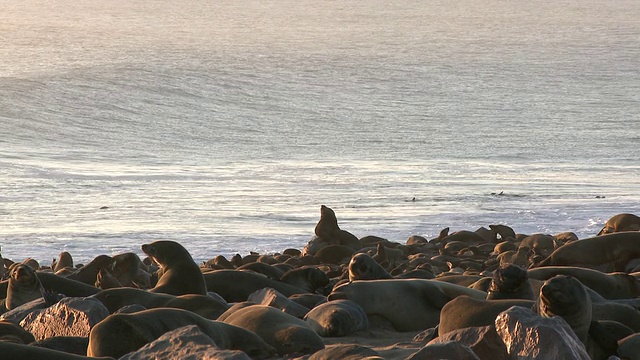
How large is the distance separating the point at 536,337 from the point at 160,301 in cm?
233

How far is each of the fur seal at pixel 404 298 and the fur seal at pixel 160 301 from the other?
672 mm

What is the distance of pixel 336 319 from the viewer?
510 cm

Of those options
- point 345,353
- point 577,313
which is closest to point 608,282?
point 577,313

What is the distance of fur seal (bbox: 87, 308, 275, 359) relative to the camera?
3982 mm

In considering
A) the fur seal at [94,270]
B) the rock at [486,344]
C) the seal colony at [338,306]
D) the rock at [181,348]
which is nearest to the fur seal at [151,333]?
the seal colony at [338,306]

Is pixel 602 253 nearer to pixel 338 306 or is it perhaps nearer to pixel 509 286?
pixel 509 286

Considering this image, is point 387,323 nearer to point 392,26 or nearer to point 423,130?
point 423,130

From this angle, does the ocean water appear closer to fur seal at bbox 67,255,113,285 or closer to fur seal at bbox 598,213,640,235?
fur seal at bbox 598,213,640,235

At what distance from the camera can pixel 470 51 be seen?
66.2m

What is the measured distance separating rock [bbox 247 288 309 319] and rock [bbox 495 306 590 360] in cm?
190

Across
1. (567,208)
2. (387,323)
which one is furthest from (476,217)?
(387,323)

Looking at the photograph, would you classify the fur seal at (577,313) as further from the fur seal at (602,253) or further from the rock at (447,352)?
the fur seal at (602,253)

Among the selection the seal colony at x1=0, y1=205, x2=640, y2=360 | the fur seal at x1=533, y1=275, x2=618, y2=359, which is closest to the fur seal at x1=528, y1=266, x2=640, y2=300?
the seal colony at x1=0, y1=205, x2=640, y2=360

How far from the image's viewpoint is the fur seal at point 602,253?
23.6ft
